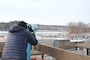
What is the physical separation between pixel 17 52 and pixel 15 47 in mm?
72

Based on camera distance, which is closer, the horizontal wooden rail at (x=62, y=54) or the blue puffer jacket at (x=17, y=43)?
the horizontal wooden rail at (x=62, y=54)

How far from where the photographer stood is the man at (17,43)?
8.94 ft

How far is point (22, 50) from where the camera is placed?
9.05ft

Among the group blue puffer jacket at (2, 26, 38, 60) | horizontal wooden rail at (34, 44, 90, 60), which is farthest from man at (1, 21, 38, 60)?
horizontal wooden rail at (34, 44, 90, 60)

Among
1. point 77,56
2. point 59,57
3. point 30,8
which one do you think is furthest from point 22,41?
point 30,8

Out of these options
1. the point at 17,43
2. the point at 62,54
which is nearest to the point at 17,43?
the point at 17,43

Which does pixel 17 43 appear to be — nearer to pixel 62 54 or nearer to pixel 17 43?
pixel 17 43

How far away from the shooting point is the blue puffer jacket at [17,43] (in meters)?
2.72

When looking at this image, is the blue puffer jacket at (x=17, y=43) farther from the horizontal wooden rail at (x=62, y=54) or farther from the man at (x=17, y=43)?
the horizontal wooden rail at (x=62, y=54)

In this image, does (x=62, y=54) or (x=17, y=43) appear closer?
(x=62, y=54)

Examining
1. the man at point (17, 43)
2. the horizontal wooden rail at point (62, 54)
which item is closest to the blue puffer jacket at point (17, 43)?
the man at point (17, 43)

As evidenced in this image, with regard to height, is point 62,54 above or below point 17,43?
Answer: below

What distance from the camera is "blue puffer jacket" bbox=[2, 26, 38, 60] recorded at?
8.94ft

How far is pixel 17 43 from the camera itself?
2.78 metres
